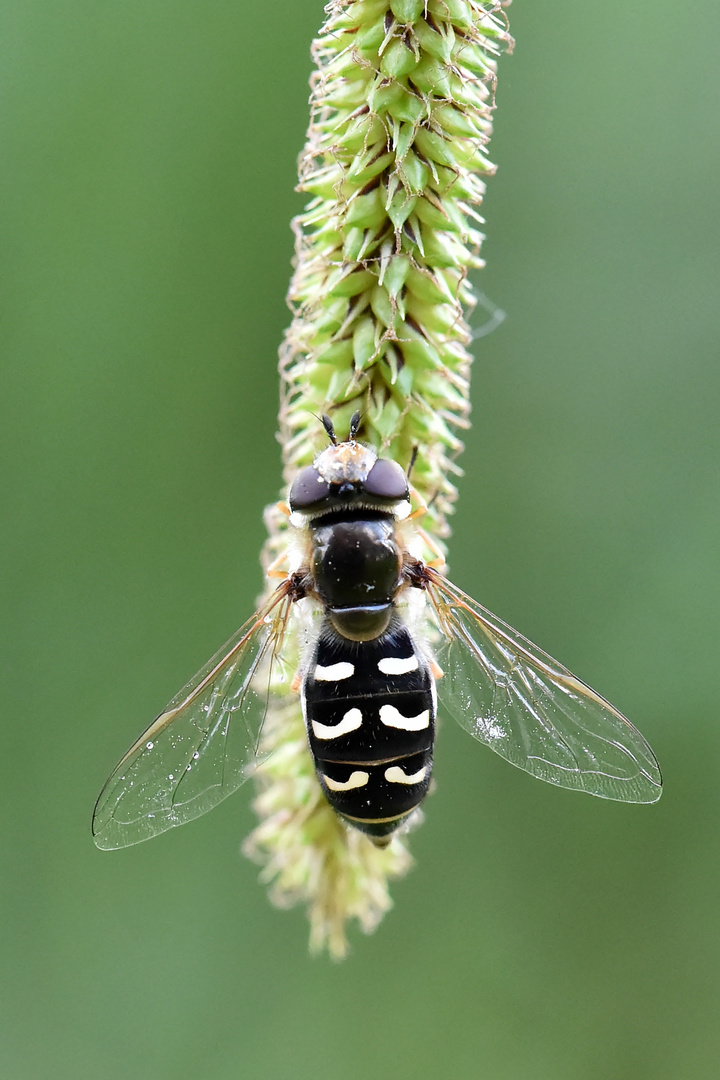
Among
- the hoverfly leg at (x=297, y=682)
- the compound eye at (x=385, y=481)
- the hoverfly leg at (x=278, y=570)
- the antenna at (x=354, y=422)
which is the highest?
the antenna at (x=354, y=422)

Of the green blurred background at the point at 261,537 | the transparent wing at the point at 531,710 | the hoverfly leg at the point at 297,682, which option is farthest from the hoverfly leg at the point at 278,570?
the green blurred background at the point at 261,537

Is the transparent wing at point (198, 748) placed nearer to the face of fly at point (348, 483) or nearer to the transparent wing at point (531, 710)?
the face of fly at point (348, 483)

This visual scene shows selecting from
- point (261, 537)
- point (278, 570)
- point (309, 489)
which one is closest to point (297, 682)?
point (278, 570)

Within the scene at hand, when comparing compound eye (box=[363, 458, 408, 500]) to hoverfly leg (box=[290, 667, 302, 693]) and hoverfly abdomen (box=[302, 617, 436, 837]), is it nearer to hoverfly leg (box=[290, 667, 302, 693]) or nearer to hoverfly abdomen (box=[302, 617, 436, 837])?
hoverfly abdomen (box=[302, 617, 436, 837])

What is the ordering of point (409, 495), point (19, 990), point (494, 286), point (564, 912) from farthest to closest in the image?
point (494, 286)
point (564, 912)
point (19, 990)
point (409, 495)

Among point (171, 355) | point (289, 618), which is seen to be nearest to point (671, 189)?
point (171, 355)

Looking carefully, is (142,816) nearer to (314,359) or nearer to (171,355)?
(314,359)

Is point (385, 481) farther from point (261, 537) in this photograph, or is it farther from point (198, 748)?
point (261, 537)
